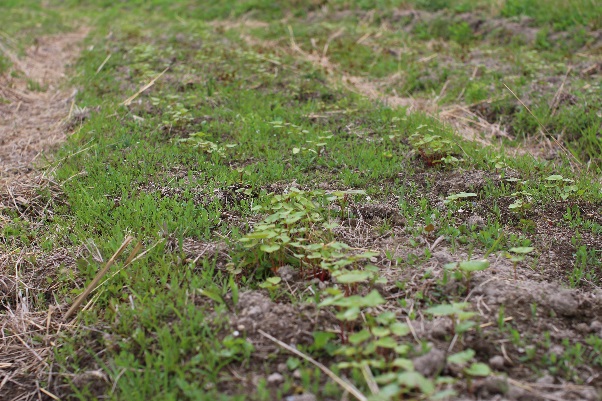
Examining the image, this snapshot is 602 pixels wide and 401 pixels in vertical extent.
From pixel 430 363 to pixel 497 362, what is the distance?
0.97 ft

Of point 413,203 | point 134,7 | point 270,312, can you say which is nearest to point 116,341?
point 270,312

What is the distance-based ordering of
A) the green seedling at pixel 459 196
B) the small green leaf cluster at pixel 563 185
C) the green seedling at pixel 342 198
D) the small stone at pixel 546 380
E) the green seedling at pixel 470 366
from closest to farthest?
1. the green seedling at pixel 470 366
2. the small stone at pixel 546 380
3. the green seedling at pixel 342 198
4. the green seedling at pixel 459 196
5. the small green leaf cluster at pixel 563 185

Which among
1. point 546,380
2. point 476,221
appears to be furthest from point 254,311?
point 476,221

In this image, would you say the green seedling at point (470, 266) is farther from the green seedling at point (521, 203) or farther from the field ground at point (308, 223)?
the green seedling at point (521, 203)

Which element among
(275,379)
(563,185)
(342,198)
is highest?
(342,198)

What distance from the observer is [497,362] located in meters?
2.31

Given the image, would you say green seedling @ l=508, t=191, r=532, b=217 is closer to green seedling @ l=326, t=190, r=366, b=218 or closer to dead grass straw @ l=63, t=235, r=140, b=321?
green seedling @ l=326, t=190, r=366, b=218

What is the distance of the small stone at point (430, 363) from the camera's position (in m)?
2.22

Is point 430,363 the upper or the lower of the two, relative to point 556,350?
upper

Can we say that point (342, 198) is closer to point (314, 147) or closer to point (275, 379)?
point (314, 147)

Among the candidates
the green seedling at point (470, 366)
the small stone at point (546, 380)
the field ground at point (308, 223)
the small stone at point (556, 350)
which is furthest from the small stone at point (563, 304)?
the green seedling at point (470, 366)

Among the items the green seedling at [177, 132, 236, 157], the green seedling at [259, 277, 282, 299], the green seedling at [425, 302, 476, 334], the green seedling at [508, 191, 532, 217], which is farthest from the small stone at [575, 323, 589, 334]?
the green seedling at [177, 132, 236, 157]

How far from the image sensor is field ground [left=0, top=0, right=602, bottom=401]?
2.39 m

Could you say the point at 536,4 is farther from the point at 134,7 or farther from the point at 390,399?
the point at 134,7
